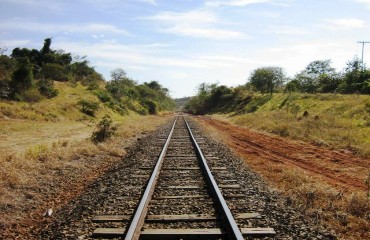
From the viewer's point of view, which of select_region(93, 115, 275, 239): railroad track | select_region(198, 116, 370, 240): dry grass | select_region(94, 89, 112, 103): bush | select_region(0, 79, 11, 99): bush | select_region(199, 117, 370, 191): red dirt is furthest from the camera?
select_region(94, 89, 112, 103): bush

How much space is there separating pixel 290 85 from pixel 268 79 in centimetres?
1102

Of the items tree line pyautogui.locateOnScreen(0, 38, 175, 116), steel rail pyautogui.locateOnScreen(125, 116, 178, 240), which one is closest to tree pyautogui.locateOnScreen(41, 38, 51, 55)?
tree line pyautogui.locateOnScreen(0, 38, 175, 116)

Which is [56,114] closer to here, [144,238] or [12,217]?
[12,217]

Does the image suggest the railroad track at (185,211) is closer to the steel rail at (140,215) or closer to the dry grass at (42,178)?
the steel rail at (140,215)

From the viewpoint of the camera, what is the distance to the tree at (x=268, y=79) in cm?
6756

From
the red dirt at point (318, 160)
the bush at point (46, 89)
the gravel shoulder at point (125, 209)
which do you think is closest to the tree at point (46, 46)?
the bush at point (46, 89)

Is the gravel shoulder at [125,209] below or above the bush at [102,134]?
below

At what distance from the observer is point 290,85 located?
5719 cm

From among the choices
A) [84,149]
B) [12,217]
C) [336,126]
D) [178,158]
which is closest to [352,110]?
[336,126]

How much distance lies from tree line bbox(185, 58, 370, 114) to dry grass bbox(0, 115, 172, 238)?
35222 millimetres

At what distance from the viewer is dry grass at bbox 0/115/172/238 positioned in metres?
6.38

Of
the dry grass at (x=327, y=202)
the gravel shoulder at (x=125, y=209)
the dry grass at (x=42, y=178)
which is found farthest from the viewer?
the dry grass at (x=42, y=178)

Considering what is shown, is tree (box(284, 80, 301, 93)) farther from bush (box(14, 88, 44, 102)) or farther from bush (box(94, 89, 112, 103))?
bush (box(14, 88, 44, 102))

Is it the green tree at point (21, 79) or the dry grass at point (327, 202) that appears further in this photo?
the green tree at point (21, 79)
